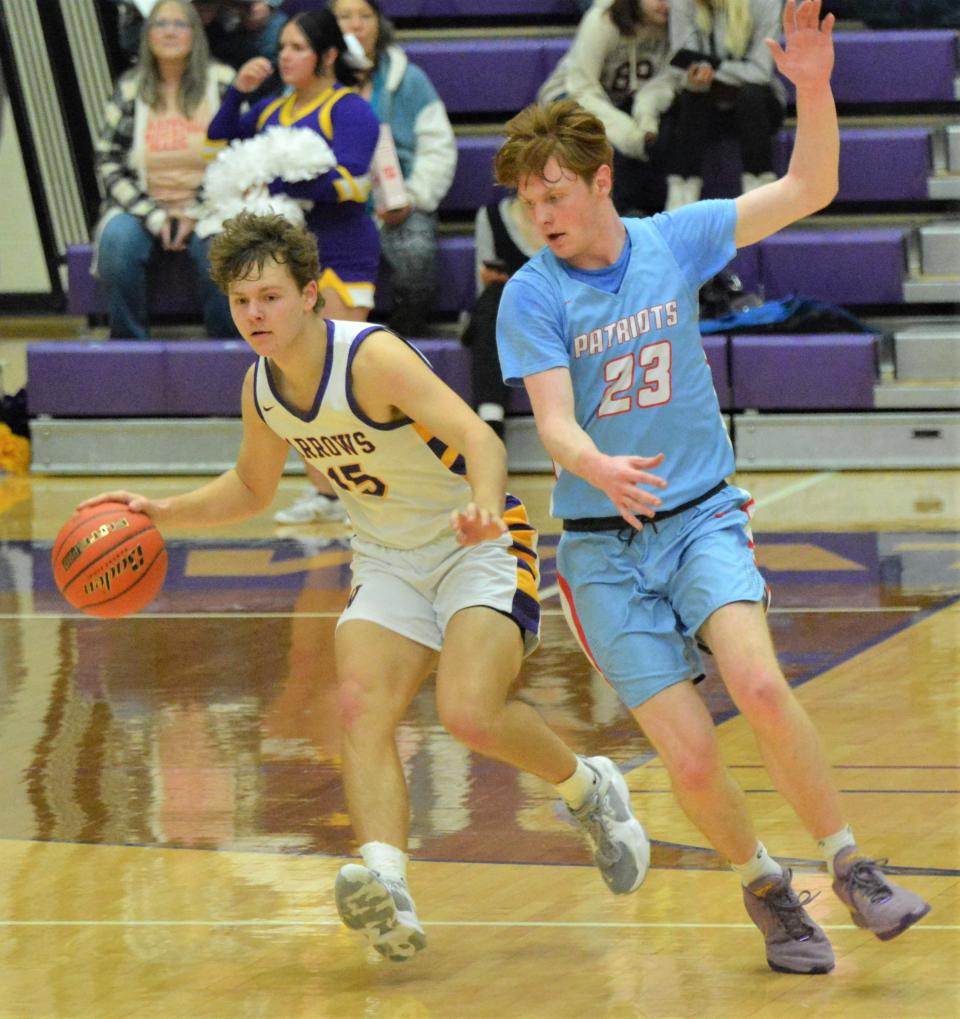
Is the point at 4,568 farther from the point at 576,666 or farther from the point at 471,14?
the point at 471,14

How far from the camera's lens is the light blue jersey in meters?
3.85

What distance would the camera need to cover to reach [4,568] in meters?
8.63

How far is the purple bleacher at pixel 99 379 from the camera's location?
11055mm

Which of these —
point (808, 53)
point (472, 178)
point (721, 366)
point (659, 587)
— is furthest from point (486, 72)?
point (659, 587)

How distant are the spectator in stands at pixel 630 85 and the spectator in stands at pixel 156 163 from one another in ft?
6.43

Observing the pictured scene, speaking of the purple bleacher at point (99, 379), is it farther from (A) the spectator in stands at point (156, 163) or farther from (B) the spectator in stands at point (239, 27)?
(B) the spectator in stands at point (239, 27)

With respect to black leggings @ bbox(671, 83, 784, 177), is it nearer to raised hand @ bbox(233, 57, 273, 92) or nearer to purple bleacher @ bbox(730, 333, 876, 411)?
purple bleacher @ bbox(730, 333, 876, 411)

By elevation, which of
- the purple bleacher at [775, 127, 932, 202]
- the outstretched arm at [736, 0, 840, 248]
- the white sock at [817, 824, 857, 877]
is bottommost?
the purple bleacher at [775, 127, 932, 202]

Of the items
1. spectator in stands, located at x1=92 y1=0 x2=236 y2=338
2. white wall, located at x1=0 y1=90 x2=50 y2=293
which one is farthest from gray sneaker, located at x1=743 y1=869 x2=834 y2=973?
white wall, located at x1=0 y1=90 x2=50 y2=293

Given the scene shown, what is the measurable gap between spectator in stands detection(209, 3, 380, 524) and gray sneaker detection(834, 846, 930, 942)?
18.1 ft

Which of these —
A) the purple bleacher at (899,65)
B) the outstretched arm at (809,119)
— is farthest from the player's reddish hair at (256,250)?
the purple bleacher at (899,65)

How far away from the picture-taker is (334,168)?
9047mm

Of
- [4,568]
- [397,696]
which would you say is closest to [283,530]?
[4,568]

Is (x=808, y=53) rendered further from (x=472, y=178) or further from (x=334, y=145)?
(x=472, y=178)
